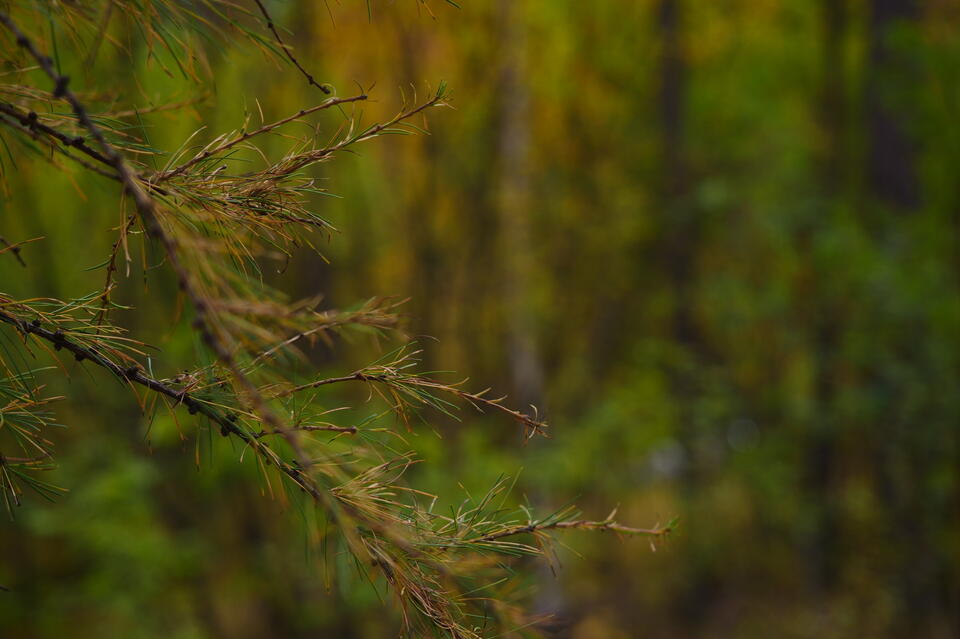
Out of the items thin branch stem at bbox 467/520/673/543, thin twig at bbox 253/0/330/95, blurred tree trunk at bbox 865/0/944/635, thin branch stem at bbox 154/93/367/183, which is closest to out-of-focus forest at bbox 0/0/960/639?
blurred tree trunk at bbox 865/0/944/635

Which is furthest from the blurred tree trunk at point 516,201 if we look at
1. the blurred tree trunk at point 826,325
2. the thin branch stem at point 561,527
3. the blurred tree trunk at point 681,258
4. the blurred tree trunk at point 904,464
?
the thin branch stem at point 561,527

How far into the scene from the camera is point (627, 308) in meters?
10.1

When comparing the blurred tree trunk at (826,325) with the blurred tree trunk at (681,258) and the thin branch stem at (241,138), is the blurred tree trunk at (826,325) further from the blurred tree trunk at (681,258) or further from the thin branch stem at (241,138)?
the thin branch stem at (241,138)

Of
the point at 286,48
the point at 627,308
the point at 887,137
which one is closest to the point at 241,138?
the point at 286,48

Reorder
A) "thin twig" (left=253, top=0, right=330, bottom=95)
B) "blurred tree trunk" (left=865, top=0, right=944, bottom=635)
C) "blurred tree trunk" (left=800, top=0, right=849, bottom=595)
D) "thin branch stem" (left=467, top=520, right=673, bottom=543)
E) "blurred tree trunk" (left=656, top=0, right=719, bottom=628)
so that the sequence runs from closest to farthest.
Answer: "thin twig" (left=253, top=0, right=330, bottom=95)
"thin branch stem" (left=467, top=520, right=673, bottom=543)
"blurred tree trunk" (left=865, top=0, right=944, bottom=635)
"blurred tree trunk" (left=800, top=0, right=849, bottom=595)
"blurred tree trunk" (left=656, top=0, right=719, bottom=628)

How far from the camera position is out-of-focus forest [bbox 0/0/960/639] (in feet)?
18.0

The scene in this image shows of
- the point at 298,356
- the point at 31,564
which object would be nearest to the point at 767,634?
the point at 31,564

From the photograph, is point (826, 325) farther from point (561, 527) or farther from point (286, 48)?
point (286, 48)

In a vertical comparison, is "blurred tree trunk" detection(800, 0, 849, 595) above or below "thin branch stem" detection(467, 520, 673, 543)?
below

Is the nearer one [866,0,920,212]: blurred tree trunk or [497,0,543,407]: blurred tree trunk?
[866,0,920,212]: blurred tree trunk

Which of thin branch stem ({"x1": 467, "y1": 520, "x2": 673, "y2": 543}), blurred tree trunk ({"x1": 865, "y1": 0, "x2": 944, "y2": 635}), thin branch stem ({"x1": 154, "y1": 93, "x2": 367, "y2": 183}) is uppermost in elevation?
thin branch stem ({"x1": 154, "y1": 93, "x2": 367, "y2": 183})

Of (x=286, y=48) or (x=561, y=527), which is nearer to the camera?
(x=286, y=48)

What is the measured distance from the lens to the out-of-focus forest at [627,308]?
548 centimetres

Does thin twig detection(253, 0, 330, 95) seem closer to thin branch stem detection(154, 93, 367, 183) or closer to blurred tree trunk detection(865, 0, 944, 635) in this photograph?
thin branch stem detection(154, 93, 367, 183)
